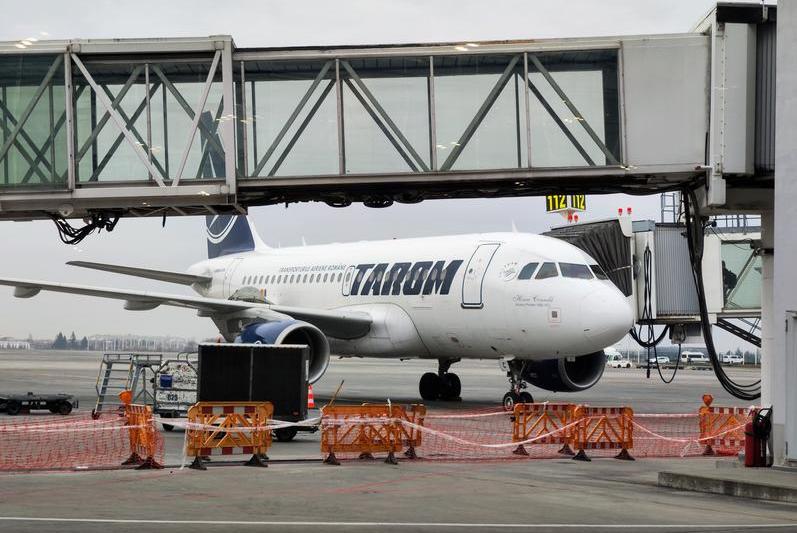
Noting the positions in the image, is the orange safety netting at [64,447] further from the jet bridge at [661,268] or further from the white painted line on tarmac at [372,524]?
the jet bridge at [661,268]

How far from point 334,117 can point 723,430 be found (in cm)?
791

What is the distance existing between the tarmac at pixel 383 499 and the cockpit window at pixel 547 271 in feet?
26.5

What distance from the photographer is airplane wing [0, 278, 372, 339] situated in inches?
1084

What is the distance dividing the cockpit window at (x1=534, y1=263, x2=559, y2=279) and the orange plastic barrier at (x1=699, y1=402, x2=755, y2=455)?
19.8 ft

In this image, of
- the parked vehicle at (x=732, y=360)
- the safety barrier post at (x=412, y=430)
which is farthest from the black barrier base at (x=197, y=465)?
the parked vehicle at (x=732, y=360)

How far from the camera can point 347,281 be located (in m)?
30.5

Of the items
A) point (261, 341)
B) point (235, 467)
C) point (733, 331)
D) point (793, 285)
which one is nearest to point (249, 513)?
point (235, 467)

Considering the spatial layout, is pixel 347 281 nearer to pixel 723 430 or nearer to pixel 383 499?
pixel 723 430

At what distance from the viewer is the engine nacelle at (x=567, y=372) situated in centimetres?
2650

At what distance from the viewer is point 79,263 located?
109 ft

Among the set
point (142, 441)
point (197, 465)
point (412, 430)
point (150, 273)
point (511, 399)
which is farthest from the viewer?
point (150, 273)

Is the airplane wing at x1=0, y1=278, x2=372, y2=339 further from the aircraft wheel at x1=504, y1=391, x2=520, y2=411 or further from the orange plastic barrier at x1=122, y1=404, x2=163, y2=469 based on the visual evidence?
the orange plastic barrier at x1=122, y1=404, x2=163, y2=469

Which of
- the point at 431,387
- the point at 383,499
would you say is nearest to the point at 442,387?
the point at 431,387

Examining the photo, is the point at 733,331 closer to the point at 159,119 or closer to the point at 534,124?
the point at 534,124
